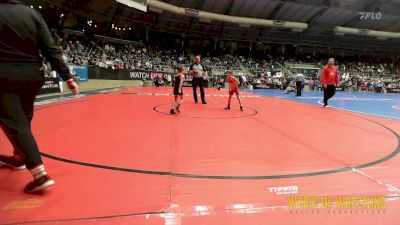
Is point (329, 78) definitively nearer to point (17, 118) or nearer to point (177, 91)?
point (177, 91)

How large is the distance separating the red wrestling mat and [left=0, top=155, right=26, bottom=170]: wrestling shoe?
13cm

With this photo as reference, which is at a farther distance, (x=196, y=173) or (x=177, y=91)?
(x=177, y=91)

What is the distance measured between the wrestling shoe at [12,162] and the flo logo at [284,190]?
2.67 m

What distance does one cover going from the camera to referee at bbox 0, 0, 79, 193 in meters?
2.66

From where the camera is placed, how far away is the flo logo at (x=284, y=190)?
2912 mm

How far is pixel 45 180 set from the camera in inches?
107

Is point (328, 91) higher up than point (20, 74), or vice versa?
point (20, 74)

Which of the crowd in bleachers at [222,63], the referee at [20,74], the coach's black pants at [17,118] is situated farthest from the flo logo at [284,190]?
the crowd in bleachers at [222,63]

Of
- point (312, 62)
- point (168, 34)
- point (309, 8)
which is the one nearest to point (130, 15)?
point (168, 34)

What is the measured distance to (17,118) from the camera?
272 centimetres

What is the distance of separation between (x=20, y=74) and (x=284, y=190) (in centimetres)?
266

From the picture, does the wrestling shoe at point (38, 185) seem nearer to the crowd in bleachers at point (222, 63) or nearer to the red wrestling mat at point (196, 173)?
the red wrestling mat at point (196, 173)

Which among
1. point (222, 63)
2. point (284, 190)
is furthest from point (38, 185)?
point (222, 63)

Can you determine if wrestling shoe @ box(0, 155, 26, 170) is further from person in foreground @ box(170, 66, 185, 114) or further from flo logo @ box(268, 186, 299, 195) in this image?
person in foreground @ box(170, 66, 185, 114)
